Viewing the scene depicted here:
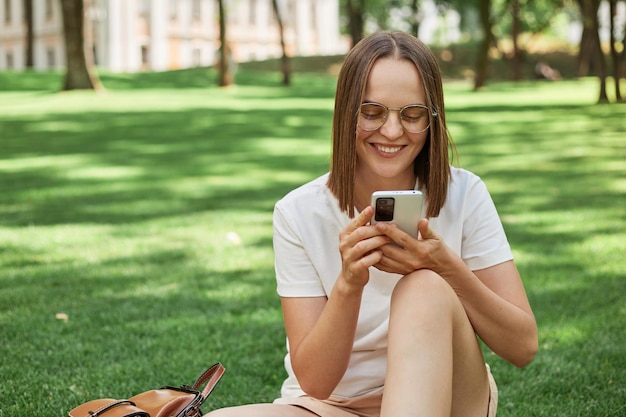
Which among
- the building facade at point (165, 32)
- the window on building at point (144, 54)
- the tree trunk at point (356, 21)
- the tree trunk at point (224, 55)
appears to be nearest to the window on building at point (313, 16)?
the building facade at point (165, 32)

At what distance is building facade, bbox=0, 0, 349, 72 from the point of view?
56031 millimetres

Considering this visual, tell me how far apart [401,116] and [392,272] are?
1.54ft

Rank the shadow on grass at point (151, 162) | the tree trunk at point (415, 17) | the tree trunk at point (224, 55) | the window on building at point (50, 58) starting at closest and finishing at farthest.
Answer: the shadow on grass at point (151, 162)
the tree trunk at point (224, 55)
the tree trunk at point (415, 17)
the window on building at point (50, 58)

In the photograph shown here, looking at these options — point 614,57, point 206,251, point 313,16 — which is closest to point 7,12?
point 313,16

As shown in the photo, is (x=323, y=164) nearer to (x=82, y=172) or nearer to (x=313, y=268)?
(x=82, y=172)

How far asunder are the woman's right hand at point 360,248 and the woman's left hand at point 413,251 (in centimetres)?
3

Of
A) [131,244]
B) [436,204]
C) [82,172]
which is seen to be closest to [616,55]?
[82,172]

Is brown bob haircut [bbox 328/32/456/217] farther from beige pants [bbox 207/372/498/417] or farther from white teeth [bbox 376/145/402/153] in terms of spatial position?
beige pants [bbox 207/372/498/417]

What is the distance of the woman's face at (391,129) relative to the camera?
2.63 meters

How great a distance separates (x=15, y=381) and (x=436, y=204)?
7.81 feet

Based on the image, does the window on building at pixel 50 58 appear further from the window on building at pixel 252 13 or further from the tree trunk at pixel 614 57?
the tree trunk at pixel 614 57

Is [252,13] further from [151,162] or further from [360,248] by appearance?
[360,248]

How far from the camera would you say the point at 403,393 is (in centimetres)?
233

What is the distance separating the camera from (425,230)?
2459 mm
